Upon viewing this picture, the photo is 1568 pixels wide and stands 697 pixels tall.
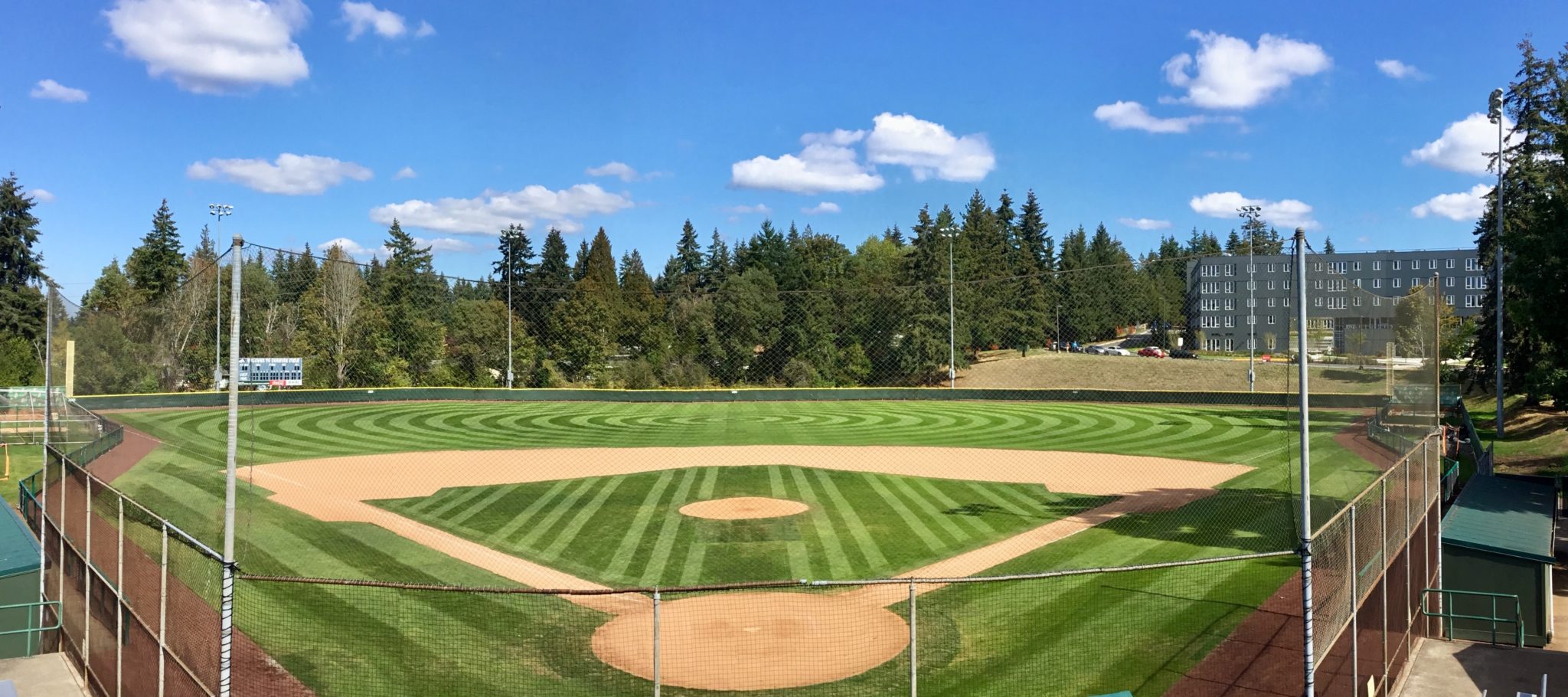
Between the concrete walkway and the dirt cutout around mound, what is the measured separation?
5.38 m

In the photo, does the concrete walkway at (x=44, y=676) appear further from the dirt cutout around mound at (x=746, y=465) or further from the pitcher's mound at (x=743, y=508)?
the pitcher's mound at (x=743, y=508)

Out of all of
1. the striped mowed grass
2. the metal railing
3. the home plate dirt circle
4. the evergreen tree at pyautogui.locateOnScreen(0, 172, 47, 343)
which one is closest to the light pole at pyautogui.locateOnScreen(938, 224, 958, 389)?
the striped mowed grass

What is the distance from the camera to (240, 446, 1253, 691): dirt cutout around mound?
10.4 meters

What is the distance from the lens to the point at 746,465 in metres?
26.2

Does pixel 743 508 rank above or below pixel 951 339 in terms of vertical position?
below

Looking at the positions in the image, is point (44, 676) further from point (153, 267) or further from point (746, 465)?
point (153, 267)

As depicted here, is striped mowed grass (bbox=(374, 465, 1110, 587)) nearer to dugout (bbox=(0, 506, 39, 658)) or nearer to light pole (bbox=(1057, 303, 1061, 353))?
dugout (bbox=(0, 506, 39, 658))

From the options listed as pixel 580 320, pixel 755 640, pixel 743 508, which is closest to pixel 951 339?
pixel 580 320

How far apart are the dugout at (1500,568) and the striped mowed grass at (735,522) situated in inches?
267

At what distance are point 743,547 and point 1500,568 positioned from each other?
36.2 ft

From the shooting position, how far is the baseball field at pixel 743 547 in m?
10.1

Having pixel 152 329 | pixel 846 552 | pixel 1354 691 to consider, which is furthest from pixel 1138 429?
pixel 152 329

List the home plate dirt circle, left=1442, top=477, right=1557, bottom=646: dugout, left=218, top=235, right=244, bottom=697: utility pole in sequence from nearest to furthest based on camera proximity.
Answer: left=218, top=235, right=244, bottom=697: utility pole → the home plate dirt circle → left=1442, top=477, right=1557, bottom=646: dugout

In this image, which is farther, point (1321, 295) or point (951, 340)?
point (951, 340)
